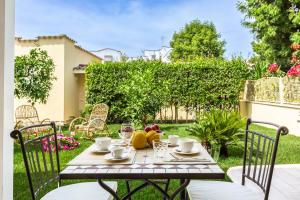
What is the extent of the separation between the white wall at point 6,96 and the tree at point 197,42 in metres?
24.1

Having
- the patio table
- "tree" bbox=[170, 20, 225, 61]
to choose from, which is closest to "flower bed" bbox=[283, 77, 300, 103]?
the patio table

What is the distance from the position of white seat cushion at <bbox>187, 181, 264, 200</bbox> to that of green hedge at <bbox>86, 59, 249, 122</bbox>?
8471mm

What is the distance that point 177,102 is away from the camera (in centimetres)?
1121

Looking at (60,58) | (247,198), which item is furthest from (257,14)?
(247,198)

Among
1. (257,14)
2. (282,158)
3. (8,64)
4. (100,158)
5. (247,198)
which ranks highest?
(257,14)

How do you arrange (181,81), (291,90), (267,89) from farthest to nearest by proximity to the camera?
(181,81)
(267,89)
(291,90)

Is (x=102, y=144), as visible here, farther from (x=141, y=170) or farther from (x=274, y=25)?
(x=274, y=25)

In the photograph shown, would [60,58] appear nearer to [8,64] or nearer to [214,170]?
[8,64]

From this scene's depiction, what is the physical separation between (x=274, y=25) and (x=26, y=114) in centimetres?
1083

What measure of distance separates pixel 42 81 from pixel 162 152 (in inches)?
307

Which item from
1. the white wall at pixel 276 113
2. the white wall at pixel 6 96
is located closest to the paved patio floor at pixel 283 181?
the white wall at pixel 6 96

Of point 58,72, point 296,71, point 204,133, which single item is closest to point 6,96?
point 204,133

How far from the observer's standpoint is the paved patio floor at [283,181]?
134 inches

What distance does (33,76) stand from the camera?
8953 mm
